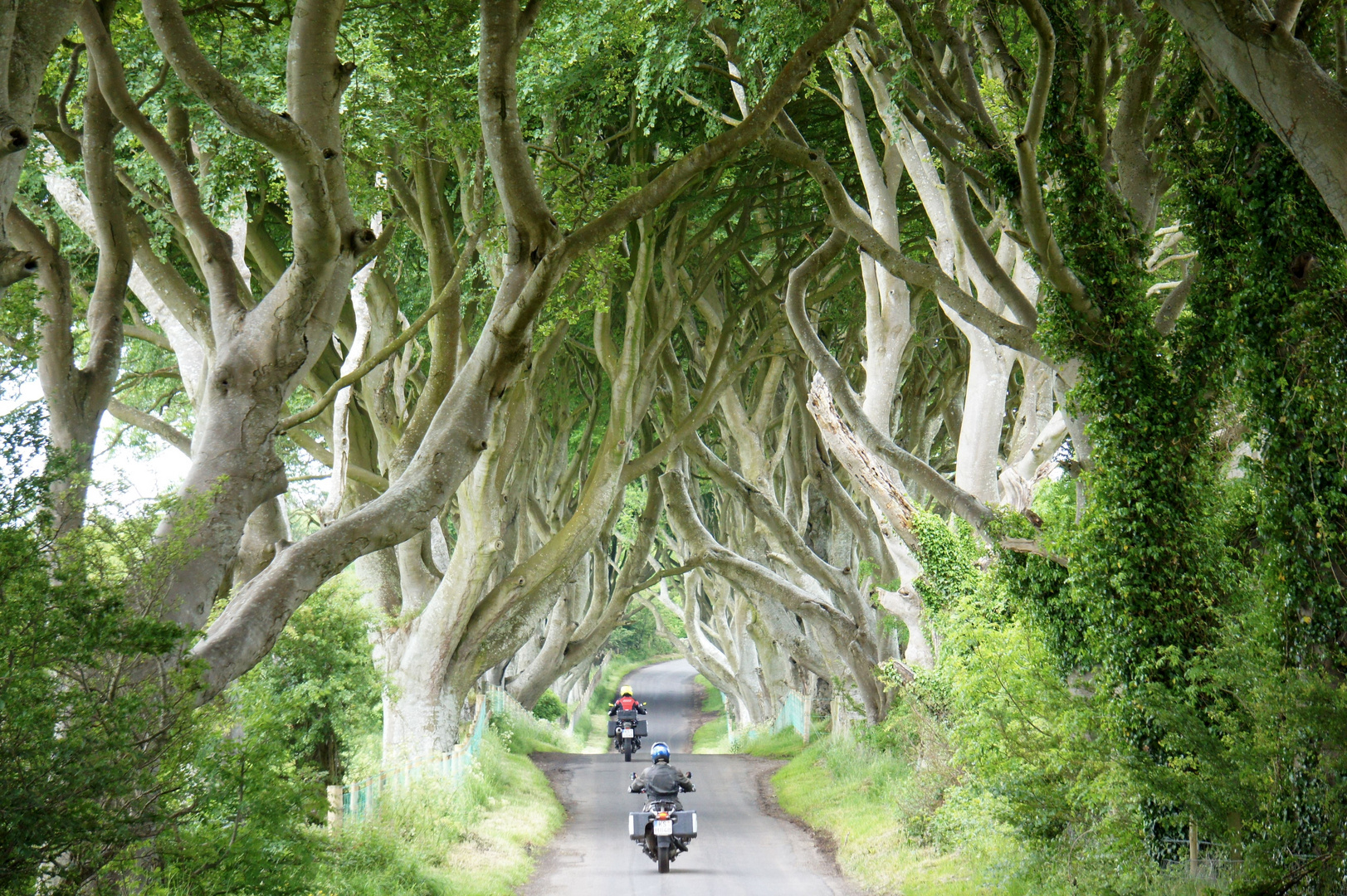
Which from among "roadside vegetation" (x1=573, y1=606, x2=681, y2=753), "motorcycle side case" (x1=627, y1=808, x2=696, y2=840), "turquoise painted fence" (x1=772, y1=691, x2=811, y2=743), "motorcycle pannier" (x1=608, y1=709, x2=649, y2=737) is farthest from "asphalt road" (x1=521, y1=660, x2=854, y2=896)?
"roadside vegetation" (x1=573, y1=606, x2=681, y2=753)

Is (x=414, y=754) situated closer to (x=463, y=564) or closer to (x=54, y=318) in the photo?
(x=463, y=564)

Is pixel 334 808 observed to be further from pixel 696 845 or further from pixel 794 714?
pixel 794 714

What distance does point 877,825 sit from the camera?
1301cm

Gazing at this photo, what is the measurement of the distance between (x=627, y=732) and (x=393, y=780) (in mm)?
13711

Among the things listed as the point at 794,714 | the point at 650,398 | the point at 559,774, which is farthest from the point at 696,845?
the point at 794,714

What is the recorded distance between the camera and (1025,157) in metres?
8.26

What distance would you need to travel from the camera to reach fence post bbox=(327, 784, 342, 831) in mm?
9500

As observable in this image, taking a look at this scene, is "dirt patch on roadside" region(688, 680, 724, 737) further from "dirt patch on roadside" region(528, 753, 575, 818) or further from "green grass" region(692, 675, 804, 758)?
"dirt patch on roadside" region(528, 753, 575, 818)

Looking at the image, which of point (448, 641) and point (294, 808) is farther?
point (448, 641)

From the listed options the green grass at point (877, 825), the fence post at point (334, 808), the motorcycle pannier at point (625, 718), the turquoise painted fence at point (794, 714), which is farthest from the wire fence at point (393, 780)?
the motorcycle pannier at point (625, 718)

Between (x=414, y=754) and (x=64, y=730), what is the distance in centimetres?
1063

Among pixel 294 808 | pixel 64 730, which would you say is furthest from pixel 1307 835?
pixel 64 730

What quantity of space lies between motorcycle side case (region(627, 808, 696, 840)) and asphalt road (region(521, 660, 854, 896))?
1.19 feet

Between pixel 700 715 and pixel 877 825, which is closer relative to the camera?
pixel 877 825
